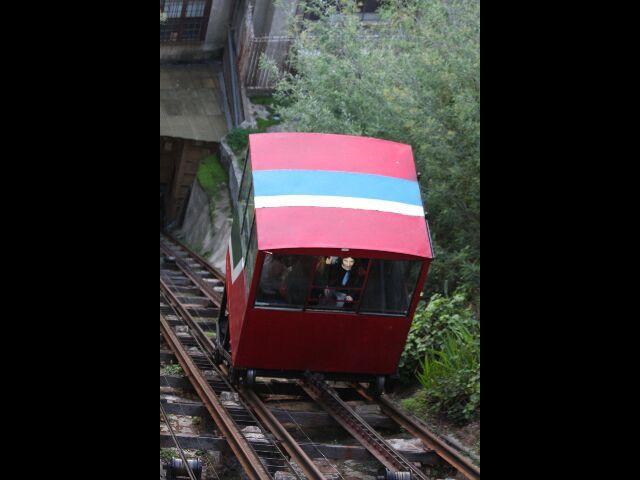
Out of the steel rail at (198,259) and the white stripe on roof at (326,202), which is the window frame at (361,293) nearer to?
the white stripe on roof at (326,202)

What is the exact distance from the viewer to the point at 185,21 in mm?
30750

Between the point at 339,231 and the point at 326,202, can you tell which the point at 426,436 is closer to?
the point at 339,231

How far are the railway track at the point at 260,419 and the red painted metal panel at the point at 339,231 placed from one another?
1984 mm

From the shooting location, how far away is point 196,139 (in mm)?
26594

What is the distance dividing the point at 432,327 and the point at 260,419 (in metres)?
3.18

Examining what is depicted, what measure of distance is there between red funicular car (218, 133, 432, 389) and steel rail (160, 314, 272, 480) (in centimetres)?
55

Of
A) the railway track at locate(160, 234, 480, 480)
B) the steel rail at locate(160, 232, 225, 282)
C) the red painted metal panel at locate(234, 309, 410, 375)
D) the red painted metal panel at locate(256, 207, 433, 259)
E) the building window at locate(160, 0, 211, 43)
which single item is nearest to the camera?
the railway track at locate(160, 234, 480, 480)

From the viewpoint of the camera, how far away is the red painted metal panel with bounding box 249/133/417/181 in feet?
35.0

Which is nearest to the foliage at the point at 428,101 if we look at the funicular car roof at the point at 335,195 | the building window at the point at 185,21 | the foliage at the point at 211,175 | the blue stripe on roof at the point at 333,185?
the funicular car roof at the point at 335,195

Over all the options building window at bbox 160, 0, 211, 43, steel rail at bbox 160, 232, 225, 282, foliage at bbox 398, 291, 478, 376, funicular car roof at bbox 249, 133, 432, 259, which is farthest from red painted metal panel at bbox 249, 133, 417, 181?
building window at bbox 160, 0, 211, 43

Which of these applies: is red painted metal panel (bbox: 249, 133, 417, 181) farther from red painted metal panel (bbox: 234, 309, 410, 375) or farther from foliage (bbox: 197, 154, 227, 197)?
foliage (bbox: 197, 154, 227, 197)
